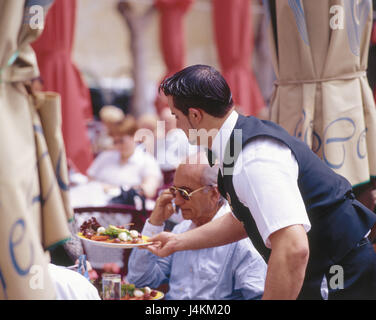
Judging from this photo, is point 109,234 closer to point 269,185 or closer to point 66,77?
point 269,185

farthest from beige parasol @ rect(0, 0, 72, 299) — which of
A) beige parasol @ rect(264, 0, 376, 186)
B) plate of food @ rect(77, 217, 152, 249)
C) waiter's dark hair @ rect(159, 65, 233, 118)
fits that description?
beige parasol @ rect(264, 0, 376, 186)

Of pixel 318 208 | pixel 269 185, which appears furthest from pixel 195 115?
pixel 318 208

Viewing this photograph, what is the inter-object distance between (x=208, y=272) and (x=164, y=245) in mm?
432

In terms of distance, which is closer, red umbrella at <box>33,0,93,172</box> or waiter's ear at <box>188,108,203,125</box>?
waiter's ear at <box>188,108,203,125</box>

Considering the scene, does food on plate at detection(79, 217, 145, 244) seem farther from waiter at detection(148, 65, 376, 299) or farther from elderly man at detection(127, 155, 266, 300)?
waiter at detection(148, 65, 376, 299)

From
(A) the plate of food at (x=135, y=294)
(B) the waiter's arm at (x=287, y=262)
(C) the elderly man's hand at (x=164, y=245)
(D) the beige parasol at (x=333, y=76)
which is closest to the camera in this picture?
(B) the waiter's arm at (x=287, y=262)

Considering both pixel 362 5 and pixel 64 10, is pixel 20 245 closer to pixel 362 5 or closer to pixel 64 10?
pixel 362 5

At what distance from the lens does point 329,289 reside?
2096 millimetres

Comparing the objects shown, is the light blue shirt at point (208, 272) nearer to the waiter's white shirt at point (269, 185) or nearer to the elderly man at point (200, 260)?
the elderly man at point (200, 260)

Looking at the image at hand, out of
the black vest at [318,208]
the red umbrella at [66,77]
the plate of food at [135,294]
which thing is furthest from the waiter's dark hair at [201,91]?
the red umbrella at [66,77]

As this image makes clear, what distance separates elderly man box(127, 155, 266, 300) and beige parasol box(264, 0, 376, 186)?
0.61 metres

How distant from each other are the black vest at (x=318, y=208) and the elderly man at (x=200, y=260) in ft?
1.92

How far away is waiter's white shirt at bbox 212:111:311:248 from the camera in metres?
1.76

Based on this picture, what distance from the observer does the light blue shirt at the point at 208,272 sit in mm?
2643
